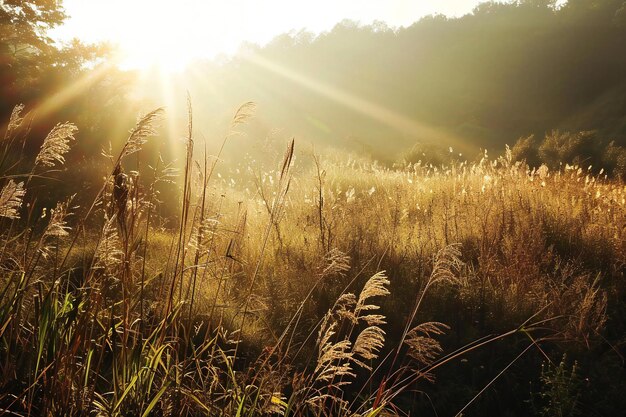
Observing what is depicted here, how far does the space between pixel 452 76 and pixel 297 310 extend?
2066 inches

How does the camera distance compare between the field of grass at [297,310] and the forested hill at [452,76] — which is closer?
the field of grass at [297,310]

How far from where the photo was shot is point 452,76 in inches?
1973

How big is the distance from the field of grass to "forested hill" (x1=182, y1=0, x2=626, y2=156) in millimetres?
31737

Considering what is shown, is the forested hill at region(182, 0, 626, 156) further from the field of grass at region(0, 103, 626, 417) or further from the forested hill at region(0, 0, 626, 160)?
the field of grass at region(0, 103, 626, 417)

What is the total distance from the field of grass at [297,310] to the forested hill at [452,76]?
31737 millimetres

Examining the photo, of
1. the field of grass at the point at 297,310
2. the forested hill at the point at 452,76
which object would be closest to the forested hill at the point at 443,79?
the forested hill at the point at 452,76

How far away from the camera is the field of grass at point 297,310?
1726 mm

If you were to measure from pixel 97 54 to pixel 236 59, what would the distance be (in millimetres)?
40336

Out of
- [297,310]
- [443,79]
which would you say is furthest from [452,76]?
[297,310]

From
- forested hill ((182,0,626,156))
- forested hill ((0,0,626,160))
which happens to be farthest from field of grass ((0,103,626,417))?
forested hill ((182,0,626,156))

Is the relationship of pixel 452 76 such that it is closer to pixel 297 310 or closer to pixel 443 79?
pixel 443 79

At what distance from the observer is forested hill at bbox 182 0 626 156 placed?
4069 cm

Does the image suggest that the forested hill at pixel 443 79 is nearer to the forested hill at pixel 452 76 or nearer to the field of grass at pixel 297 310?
the forested hill at pixel 452 76

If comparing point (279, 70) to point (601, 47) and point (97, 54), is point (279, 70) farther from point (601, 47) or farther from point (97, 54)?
point (97, 54)
